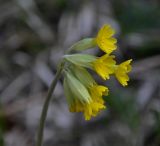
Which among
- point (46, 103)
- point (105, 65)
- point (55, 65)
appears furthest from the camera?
point (55, 65)

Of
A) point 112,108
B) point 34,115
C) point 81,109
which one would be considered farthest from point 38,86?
point 81,109

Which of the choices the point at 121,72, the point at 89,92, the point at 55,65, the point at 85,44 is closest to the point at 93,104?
the point at 89,92

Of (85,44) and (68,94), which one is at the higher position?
(85,44)

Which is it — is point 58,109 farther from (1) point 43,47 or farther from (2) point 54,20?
(2) point 54,20

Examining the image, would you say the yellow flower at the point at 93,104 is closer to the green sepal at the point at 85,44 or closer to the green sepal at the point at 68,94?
the green sepal at the point at 68,94

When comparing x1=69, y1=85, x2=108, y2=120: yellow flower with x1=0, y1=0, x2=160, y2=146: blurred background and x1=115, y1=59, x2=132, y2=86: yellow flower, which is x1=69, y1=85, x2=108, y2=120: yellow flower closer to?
x1=115, y1=59, x2=132, y2=86: yellow flower

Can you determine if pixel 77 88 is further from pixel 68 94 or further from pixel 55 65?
pixel 55 65
